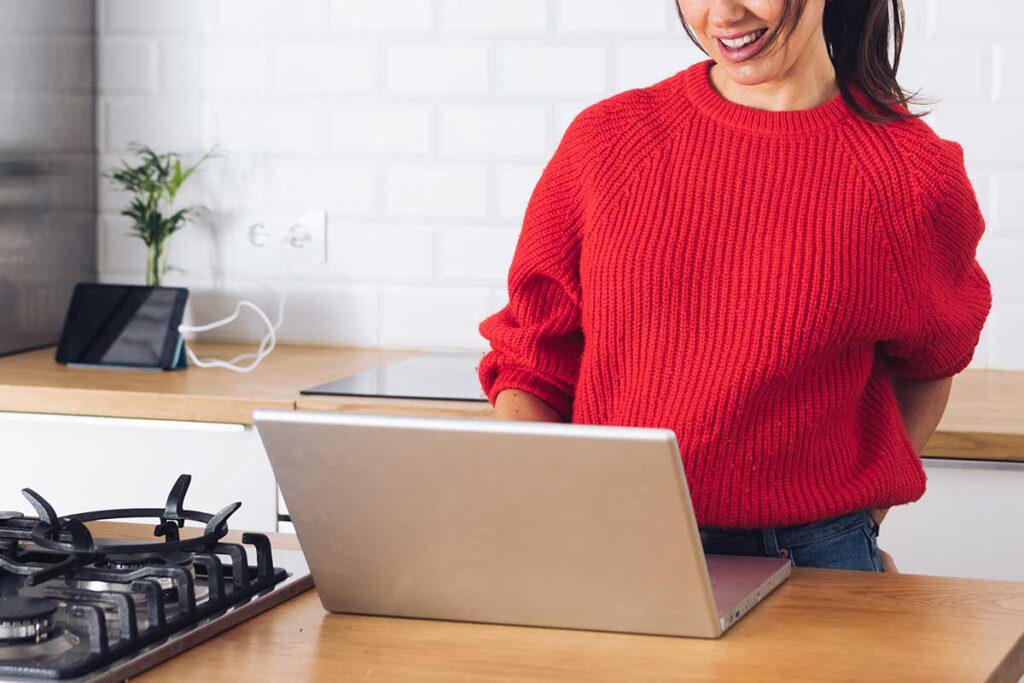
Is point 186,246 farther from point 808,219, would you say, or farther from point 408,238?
point 808,219

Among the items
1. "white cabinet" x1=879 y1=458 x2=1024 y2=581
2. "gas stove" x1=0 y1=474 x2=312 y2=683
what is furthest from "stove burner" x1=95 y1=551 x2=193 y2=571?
"white cabinet" x1=879 y1=458 x2=1024 y2=581

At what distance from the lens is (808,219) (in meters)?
1.41

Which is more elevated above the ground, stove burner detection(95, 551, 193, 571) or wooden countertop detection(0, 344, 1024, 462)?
stove burner detection(95, 551, 193, 571)

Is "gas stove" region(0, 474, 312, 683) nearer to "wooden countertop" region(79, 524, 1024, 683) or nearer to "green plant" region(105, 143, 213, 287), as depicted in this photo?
"wooden countertop" region(79, 524, 1024, 683)

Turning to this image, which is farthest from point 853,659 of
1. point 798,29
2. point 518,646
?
point 798,29

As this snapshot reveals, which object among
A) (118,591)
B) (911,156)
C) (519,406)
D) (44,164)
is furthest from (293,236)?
(118,591)

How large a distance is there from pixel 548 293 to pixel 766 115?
288 millimetres

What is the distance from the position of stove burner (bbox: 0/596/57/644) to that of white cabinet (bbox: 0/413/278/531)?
1.16 meters

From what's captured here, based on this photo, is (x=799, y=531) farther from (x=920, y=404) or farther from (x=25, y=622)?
(x=25, y=622)

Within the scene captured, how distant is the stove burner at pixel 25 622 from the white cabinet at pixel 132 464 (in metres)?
1.16

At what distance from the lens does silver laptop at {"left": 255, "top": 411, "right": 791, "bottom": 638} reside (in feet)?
3.29

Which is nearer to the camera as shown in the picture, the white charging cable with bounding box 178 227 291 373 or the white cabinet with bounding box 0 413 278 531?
the white cabinet with bounding box 0 413 278 531

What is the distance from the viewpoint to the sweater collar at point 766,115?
1453 mm

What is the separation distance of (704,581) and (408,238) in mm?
1705
